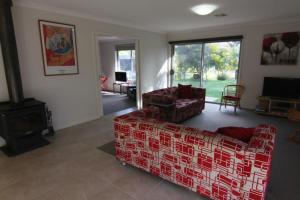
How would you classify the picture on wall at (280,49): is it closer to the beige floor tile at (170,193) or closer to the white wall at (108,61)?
the beige floor tile at (170,193)

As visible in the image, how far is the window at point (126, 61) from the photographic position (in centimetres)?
803

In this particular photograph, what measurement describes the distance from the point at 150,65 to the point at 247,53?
299cm

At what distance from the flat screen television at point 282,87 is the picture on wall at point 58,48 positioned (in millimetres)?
4928

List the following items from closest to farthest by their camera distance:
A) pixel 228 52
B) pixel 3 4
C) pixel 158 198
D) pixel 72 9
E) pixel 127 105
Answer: pixel 158 198 < pixel 3 4 < pixel 72 9 < pixel 228 52 < pixel 127 105

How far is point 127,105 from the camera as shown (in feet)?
20.4

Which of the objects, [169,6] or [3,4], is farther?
[169,6]

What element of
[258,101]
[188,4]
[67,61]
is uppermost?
[188,4]

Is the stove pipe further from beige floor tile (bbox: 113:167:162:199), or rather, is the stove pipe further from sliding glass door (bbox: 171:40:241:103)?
sliding glass door (bbox: 171:40:241:103)

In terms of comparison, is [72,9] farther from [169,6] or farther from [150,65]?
[150,65]

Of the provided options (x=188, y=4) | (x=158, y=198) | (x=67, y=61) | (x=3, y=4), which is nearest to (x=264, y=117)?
(x=188, y=4)

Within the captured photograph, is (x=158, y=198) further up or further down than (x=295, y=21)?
further down

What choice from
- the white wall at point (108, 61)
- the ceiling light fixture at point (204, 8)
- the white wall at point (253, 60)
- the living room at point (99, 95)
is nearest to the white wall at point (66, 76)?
the living room at point (99, 95)

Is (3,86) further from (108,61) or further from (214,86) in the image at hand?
(108,61)

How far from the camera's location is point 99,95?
15.4ft
